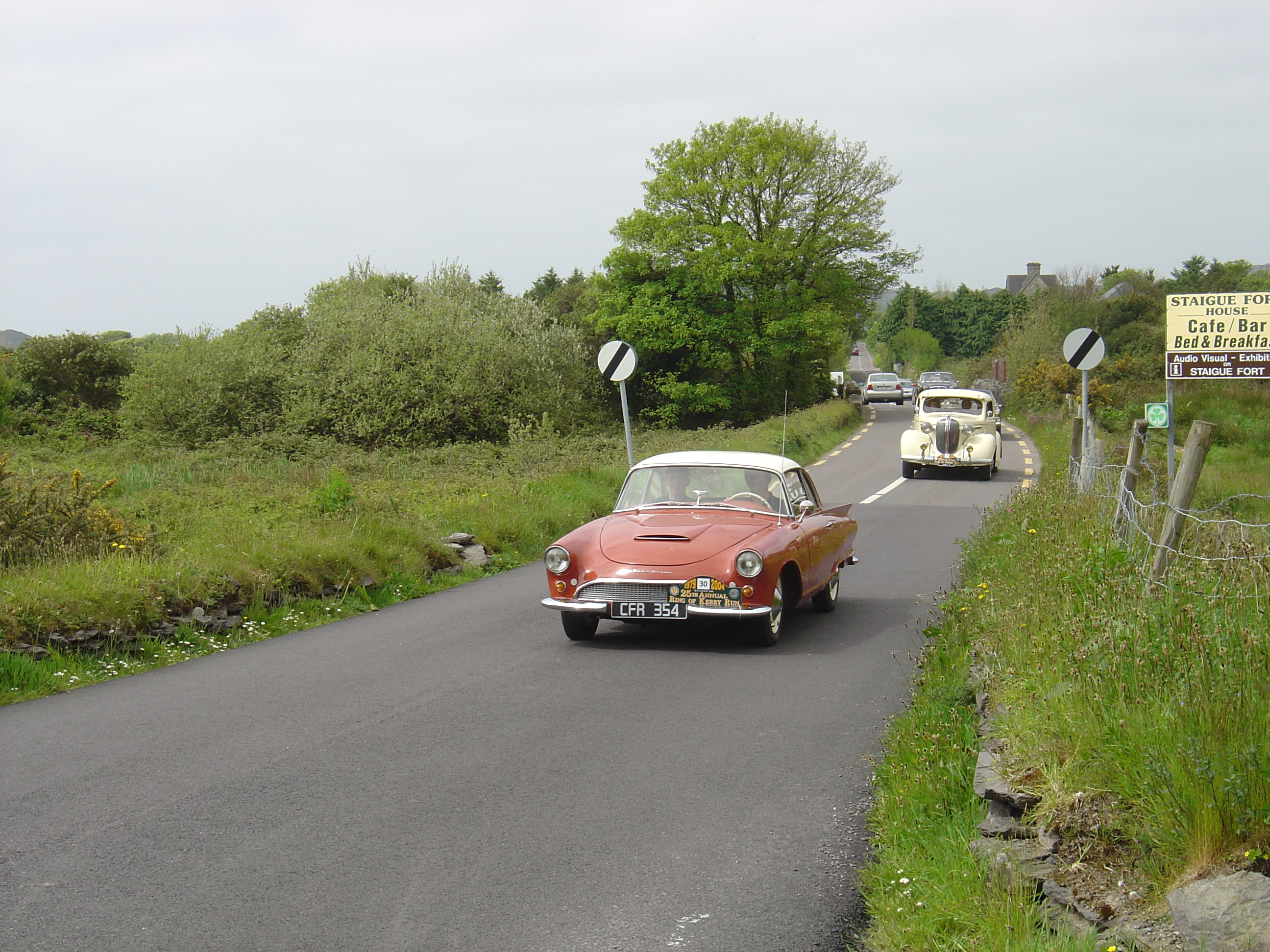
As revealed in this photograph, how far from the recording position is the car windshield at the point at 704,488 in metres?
9.62

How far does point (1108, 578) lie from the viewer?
240 inches

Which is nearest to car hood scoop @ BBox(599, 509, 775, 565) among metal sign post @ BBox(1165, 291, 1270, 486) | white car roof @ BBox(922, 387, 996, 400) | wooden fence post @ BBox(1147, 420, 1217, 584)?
wooden fence post @ BBox(1147, 420, 1217, 584)

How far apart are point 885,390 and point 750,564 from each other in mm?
57785

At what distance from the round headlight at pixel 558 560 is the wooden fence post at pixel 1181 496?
435 cm

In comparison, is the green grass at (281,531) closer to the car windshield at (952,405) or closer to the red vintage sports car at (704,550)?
the red vintage sports car at (704,550)

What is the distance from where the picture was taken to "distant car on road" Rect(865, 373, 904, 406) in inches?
2514

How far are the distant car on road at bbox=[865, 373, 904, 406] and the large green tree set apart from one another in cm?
1037

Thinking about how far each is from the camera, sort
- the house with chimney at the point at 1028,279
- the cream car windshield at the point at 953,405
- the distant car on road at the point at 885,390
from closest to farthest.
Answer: the cream car windshield at the point at 953,405, the distant car on road at the point at 885,390, the house with chimney at the point at 1028,279

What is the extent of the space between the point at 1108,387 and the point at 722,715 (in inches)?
1537

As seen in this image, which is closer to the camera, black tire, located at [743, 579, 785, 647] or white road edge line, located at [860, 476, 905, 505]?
black tire, located at [743, 579, 785, 647]

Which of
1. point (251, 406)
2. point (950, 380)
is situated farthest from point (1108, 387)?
point (251, 406)

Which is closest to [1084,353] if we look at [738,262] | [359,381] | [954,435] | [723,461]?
[954,435]

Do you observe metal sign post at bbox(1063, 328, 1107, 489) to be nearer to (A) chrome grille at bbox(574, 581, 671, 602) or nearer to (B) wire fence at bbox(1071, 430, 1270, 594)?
(B) wire fence at bbox(1071, 430, 1270, 594)

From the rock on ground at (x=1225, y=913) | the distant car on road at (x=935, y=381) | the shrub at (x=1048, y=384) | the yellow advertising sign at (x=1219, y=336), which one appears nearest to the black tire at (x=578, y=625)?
the rock on ground at (x=1225, y=913)
